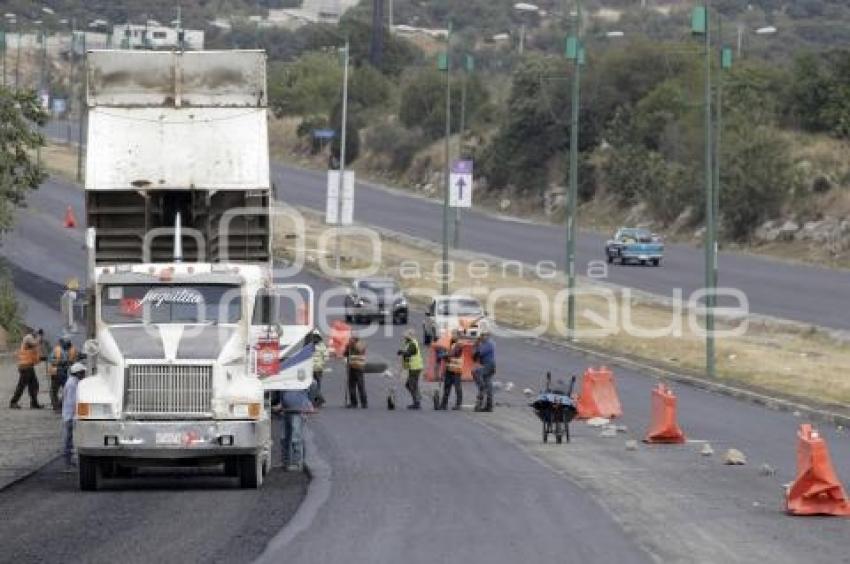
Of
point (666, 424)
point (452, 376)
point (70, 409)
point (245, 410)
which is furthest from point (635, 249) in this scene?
point (245, 410)

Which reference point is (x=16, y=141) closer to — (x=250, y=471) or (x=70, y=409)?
(x=70, y=409)

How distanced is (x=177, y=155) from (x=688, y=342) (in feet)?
105

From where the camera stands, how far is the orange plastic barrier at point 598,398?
118ft

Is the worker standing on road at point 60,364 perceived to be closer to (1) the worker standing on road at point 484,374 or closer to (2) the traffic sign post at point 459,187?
(1) the worker standing on road at point 484,374

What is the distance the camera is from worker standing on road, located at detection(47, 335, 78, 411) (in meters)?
36.0

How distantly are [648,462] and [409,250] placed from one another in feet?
202

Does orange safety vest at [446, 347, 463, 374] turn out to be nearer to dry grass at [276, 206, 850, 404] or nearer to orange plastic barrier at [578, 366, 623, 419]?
orange plastic barrier at [578, 366, 623, 419]

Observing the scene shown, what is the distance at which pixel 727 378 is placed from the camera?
150ft

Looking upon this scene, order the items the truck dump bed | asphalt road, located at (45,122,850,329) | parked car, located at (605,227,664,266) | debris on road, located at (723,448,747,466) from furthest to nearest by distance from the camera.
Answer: parked car, located at (605,227,664,266)
asphalt road, located at (45,122,850,329)
debris on road, located at (723,448,747,466)
the truck dump bed

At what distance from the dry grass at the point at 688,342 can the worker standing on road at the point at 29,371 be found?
15950mm

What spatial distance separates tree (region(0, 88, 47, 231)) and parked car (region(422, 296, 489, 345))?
39.6 ft

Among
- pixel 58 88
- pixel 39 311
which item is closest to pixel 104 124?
pixel 39 311

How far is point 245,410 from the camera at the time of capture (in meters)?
22.9

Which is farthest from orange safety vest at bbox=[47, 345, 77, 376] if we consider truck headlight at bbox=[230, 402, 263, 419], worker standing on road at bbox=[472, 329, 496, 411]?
truck headlight at bbox=[230, 402, 263, 419]
